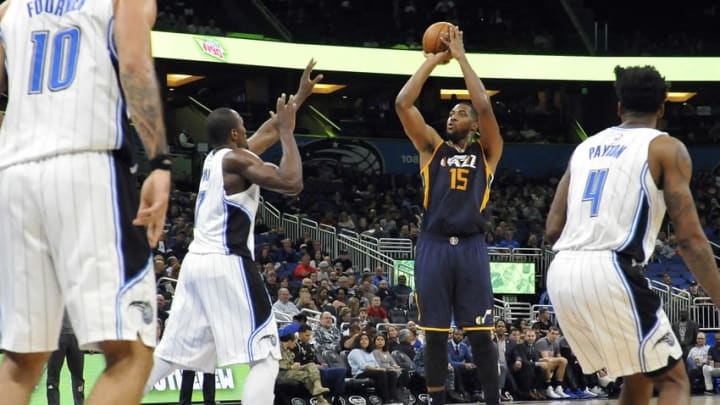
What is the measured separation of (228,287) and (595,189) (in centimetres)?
247

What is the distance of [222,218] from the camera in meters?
6.96

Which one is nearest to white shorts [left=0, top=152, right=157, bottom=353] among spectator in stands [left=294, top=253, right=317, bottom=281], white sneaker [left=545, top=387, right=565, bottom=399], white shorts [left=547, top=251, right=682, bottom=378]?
white shorts [left=547, top=251, right=682, bottom=378]

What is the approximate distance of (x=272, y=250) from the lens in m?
21.9

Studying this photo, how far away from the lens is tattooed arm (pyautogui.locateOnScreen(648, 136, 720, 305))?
5.04 meters

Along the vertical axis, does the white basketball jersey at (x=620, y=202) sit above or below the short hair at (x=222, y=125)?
below

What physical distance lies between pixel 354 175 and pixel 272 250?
9.61m

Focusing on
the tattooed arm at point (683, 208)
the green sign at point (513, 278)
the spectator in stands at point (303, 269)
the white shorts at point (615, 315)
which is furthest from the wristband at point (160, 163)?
the green sign at point (513, 278)

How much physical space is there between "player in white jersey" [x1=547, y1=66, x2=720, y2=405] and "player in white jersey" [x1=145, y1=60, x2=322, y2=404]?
1998 mm

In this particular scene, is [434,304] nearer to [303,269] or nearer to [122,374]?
[122,374]

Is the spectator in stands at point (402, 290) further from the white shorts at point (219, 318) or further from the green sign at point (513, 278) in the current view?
the white shorts at point (219, 318)

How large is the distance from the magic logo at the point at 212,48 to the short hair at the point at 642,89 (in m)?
21.8

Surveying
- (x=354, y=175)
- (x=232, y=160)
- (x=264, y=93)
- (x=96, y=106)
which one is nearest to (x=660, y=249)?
(x=354, y=175)

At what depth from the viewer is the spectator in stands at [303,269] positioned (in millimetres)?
20203

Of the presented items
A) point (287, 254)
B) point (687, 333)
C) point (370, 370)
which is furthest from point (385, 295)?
point (687, 333)
